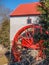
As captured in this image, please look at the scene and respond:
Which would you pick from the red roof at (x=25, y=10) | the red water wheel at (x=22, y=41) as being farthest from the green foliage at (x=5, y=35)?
the red water wheel at (x=22, y=41)

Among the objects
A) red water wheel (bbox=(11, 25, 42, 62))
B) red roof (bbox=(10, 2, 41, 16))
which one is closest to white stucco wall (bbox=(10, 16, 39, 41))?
red roof (bbox=(10, 2, 41, 16))

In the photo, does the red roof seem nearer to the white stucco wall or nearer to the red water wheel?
the white stucco wall

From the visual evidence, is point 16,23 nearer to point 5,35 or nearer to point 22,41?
point 22,41

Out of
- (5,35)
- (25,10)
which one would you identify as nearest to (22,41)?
(25,10)

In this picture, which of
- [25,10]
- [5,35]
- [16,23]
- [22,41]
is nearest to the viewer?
[22,41]

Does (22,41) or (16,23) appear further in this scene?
(16,23)

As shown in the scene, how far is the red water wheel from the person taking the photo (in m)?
28.4

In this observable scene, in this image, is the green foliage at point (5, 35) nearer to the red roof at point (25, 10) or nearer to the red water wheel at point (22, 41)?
the red roof at point (25, 10)

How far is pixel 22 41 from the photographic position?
2938 centimetres

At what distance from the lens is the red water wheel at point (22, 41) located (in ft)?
93.3

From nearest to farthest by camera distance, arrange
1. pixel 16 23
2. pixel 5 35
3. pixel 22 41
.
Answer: pixel 22 41
pixel 16 23
pixel 5 35

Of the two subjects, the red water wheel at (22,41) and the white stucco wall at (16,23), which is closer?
the red water wheel at (22,41)

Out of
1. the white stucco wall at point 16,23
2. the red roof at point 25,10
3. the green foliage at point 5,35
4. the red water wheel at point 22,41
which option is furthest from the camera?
the green foliage at point 5,35

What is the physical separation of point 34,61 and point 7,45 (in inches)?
511
